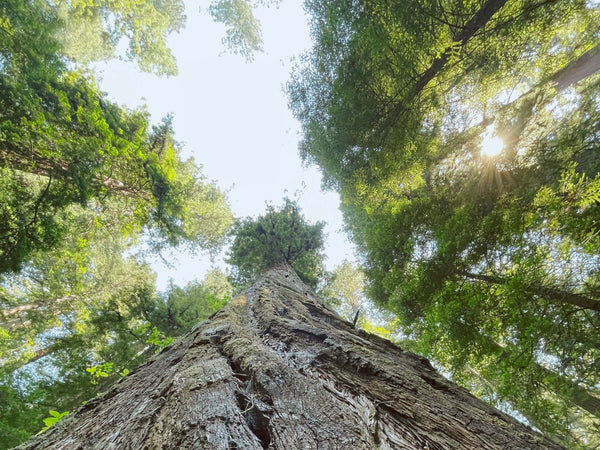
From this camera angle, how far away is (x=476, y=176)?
4922mm

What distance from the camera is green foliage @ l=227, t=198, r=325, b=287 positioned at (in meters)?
8.66

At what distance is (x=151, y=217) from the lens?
24.1 ft

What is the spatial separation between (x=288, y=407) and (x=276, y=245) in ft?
25.7

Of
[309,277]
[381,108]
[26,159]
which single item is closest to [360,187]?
[381,108]

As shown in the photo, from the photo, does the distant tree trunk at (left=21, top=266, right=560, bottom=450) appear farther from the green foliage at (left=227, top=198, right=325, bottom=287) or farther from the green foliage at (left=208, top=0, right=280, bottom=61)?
the green foliage at (left=208, top=0, right=280, bottom=61)

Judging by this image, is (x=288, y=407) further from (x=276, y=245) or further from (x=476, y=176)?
(x=276, y=245)

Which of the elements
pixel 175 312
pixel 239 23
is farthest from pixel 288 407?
pixel 239 23

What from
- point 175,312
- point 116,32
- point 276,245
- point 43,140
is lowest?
point 175,312

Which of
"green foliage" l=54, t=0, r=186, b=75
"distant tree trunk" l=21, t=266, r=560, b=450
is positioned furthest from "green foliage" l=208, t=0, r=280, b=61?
"distant tree trunk" l=21, t=266, r=560, b=450

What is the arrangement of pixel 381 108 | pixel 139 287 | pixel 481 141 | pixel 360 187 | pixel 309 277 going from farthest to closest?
pixel 309 277 → pixel 139 287 → pixel 360 187 → pixel 481 141 → pixel 381 108

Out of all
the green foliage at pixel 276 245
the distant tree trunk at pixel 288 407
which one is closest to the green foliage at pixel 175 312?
the green foliage at pixel 276 245

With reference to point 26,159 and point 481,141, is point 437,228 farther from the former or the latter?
point 26,159

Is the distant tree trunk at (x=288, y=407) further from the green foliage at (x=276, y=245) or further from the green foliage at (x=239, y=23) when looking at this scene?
the green foliage at (x=239, y=23)

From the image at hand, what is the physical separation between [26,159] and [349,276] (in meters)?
12.5
